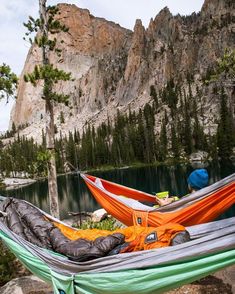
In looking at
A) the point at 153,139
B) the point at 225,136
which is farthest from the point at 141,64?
the point at 225,136

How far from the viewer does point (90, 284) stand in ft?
8.78

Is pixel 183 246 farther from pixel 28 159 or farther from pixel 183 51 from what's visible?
pixel 183 51

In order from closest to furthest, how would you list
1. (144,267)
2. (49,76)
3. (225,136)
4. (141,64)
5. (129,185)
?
(144,267) → (49,76) → (129,185) → (225,136) → (141,64)

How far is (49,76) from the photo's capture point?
689cm

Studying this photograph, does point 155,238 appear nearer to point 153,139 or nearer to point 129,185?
point 129,185

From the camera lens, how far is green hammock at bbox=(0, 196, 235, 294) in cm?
223

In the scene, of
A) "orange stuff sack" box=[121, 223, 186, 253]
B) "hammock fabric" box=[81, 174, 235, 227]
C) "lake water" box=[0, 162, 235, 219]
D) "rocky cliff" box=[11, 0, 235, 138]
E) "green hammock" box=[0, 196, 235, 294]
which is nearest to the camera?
"green hammock" box=[0, 196, 235, 294]

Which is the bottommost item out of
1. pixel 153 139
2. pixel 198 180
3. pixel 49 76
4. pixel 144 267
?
pixel 144 267

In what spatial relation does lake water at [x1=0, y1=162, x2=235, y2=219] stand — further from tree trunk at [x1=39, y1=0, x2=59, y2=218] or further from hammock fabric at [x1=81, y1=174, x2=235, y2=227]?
hammock fabric at [x1=81, y1=174, x2=235, y2=227]

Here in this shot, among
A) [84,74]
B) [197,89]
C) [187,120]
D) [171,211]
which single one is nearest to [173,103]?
[197,89]

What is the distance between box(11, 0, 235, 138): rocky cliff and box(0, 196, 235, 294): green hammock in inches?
2447

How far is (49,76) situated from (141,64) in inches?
3477

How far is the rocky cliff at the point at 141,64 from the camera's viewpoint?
270 feet

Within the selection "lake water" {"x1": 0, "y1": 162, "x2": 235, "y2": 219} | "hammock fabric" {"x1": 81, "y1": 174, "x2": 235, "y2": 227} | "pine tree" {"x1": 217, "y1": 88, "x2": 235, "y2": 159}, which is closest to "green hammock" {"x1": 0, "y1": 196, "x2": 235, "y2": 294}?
"hammock fabric" {"x1": 81, "y1": 174, "x2": 235, "y2": 227}
